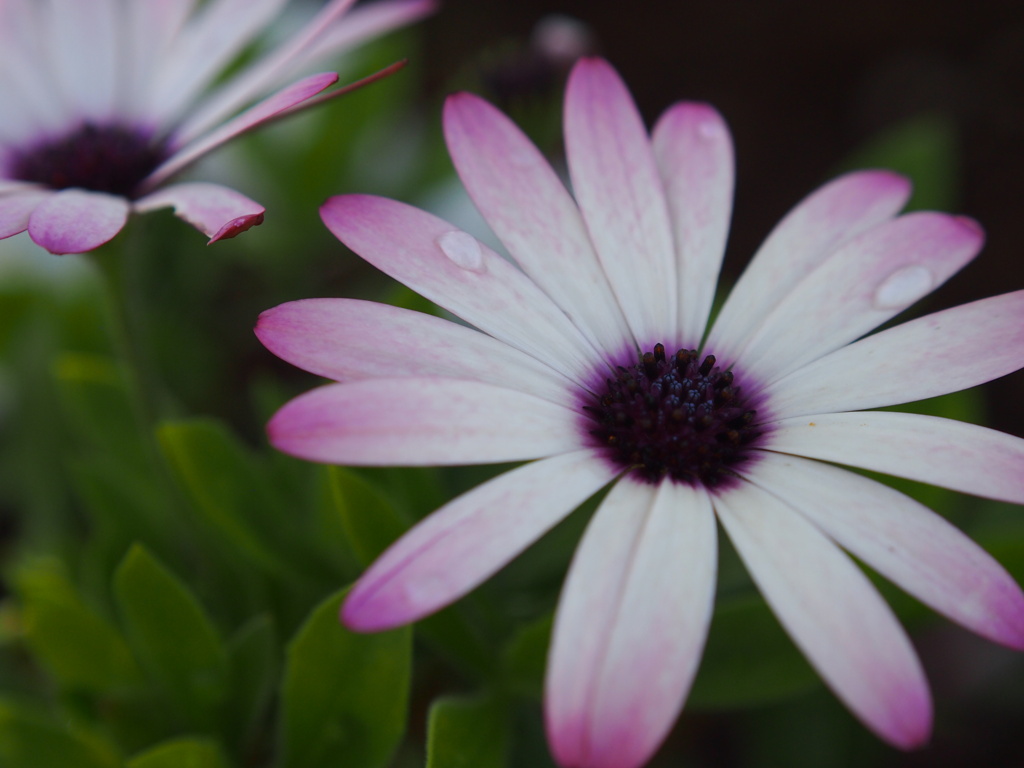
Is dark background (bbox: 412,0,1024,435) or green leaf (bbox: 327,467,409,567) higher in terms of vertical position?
dark background (bbox: 412,0,1024,435)

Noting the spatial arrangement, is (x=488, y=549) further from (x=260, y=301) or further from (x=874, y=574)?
(x=260, y=301)

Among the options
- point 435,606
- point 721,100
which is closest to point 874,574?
point 435,606

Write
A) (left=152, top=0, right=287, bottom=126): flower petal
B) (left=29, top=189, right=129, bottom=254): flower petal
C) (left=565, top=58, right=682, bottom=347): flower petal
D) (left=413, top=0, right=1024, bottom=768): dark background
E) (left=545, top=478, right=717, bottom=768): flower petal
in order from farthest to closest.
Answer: (left=413, top=0, right=1024, bottom=768): dark background < (left=152, top=0, right=287, bottom=126): flower petal < (left=565, top=58, right=682, bottom=347): flower petal < (left=29, top=189, right=129, bottom=254): flower petal < (left=545, top=478, right=717, bottom=768): flower petal

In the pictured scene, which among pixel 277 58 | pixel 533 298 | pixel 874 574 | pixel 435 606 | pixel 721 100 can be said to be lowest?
pixel 874 574

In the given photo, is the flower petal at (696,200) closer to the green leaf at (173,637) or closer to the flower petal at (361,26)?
the flower petal at (361,26)

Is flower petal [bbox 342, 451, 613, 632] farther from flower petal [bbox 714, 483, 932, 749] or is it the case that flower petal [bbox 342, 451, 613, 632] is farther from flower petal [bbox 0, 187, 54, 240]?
flower petal [bbox 0, 187, 54, 240]

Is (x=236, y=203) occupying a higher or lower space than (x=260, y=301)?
lower

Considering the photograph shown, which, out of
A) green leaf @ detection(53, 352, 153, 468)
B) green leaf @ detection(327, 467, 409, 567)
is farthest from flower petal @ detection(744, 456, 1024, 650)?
green leaf @ detection(53, 352, 153, 468)
